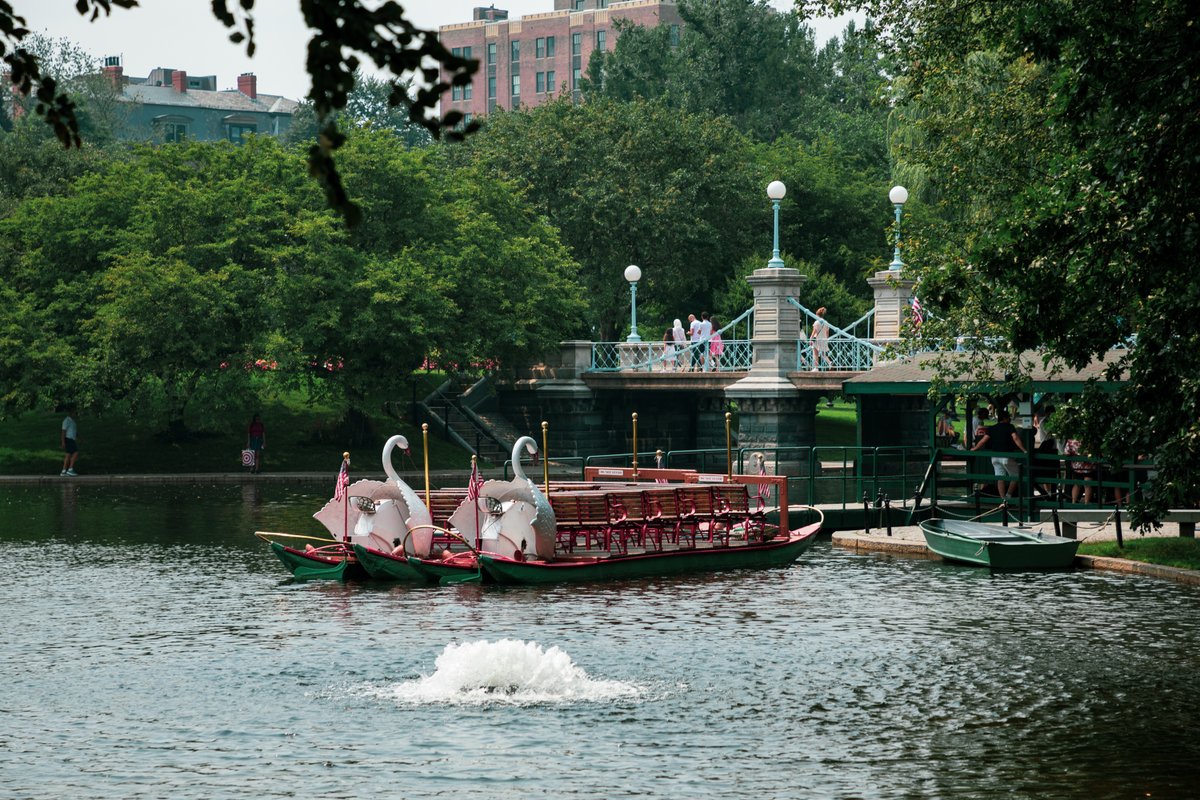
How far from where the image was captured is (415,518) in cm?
2720

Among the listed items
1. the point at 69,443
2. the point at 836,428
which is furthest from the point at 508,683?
the point at 836,428

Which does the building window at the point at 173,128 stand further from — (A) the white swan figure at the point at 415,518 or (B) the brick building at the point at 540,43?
(A) the white swan figure at the point at 415,518

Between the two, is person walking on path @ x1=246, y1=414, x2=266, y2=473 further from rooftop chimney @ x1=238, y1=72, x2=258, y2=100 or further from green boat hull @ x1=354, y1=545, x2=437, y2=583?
rooftop chimney @ x1=238, y1=72, x2=258, y2=100

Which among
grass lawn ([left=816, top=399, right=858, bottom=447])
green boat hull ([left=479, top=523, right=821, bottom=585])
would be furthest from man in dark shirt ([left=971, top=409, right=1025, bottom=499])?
grass lawn ([left=816, top=399, right=858, bottom=447])

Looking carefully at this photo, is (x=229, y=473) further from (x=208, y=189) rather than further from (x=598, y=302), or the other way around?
(x=598, y=302)

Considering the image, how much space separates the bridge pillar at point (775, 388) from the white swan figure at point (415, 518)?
86.6ft

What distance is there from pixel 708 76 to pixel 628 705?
8731 cm

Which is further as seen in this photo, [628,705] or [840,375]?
[840,375]

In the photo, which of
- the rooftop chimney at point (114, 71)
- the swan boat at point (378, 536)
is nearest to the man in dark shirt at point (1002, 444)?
the swan boat at point (378, 536)

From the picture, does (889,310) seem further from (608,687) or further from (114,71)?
(114,71)

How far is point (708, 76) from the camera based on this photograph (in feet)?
332

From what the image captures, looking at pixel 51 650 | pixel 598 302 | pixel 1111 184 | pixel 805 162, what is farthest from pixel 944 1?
pixel 805 162

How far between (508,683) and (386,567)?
32.3 feet

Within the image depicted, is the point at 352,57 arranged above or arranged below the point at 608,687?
above
